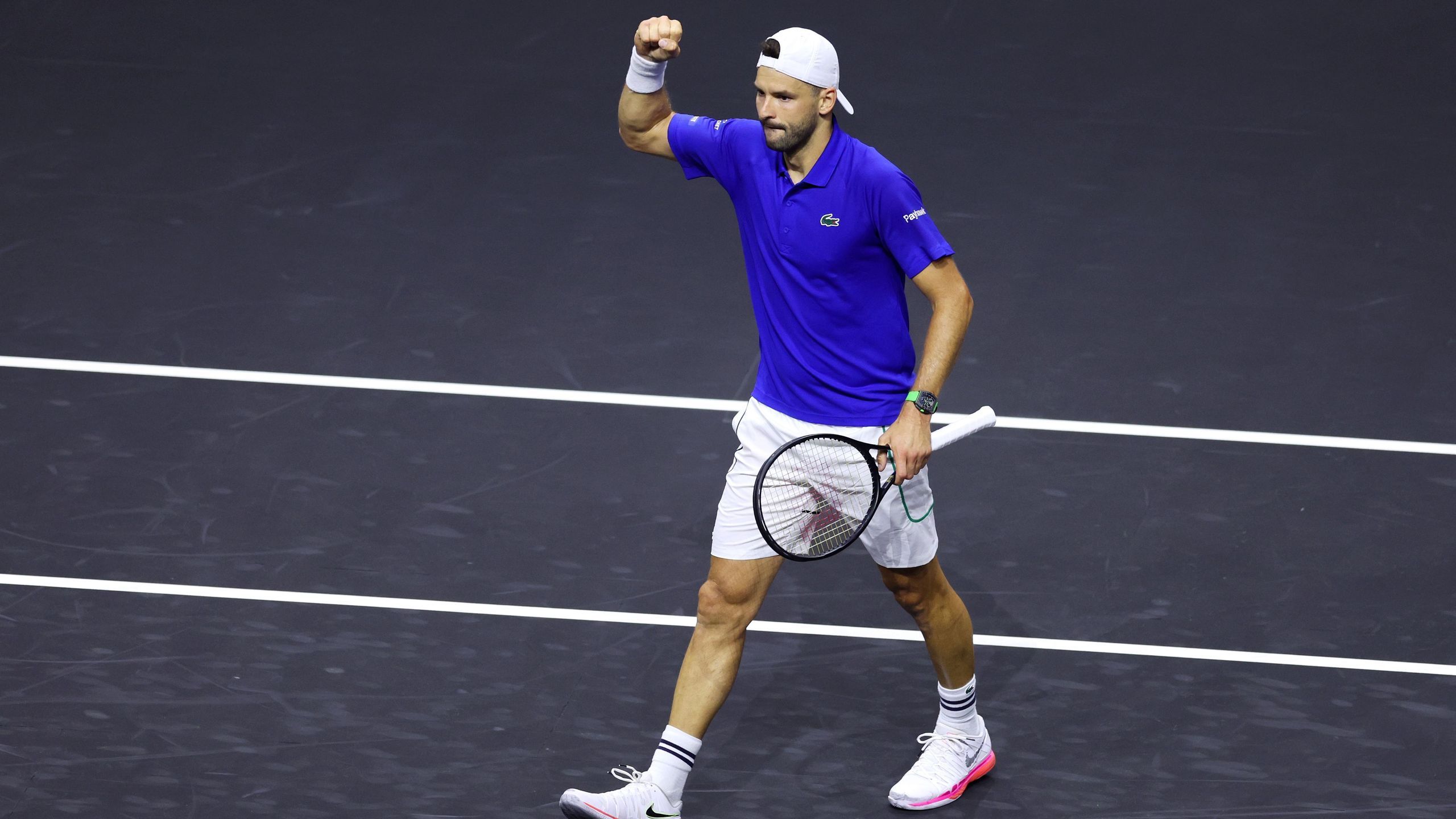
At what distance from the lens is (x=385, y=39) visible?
974cm

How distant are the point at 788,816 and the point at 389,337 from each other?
313 centimetres

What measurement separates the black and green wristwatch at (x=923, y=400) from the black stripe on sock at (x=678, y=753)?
3.64 ft

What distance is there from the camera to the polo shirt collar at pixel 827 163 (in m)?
4.58

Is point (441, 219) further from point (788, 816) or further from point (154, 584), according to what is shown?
point (788, 816)

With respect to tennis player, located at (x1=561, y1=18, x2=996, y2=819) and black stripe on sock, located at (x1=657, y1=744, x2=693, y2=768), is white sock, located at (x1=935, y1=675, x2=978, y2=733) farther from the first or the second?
black stripe on sock, located at (x1=657, y1=744, x2=693, y2=768)

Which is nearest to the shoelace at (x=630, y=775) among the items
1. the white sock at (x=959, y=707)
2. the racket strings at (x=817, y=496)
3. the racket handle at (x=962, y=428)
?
the racket strings at (x=817, y=496)

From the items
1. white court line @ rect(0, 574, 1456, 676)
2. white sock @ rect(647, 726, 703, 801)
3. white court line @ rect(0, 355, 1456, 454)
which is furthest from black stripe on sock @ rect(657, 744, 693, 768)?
white court line @ rect(0, 355, 1456, 454)

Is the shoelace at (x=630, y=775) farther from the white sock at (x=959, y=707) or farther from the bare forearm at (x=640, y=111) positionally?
the bare forearm at (x=640, y=111)

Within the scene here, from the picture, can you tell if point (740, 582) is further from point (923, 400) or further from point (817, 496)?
point (923, 400)

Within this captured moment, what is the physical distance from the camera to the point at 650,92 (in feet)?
15.9

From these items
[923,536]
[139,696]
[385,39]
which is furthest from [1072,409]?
[385,39]

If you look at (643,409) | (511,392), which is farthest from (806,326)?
(511,392)

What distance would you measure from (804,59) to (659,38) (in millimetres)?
422

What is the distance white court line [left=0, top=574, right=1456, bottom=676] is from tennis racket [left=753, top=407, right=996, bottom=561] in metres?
1.14
